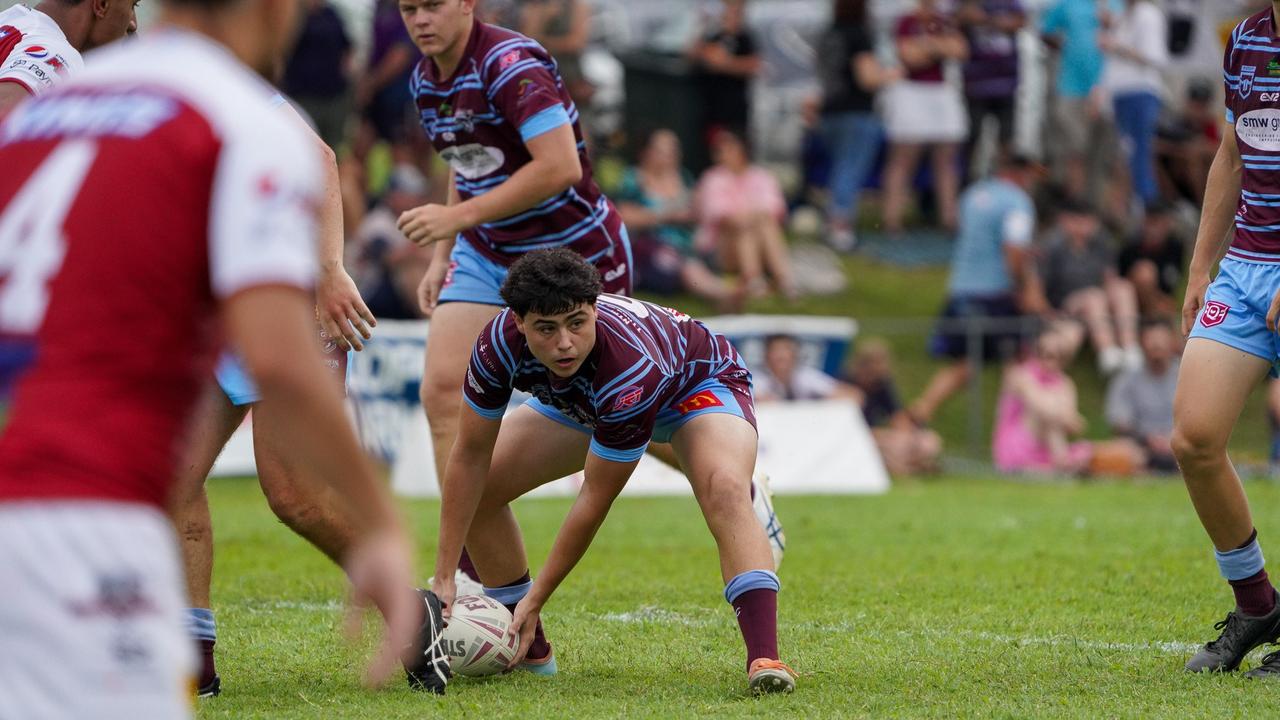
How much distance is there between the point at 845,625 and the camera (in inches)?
249

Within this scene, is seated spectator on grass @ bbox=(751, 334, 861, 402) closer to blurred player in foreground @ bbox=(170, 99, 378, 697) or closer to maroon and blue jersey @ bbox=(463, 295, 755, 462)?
maroon and blue jersey @ bbox=(463, 295, 755, 462)

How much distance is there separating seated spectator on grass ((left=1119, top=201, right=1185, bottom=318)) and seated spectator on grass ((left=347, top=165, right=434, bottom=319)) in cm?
713

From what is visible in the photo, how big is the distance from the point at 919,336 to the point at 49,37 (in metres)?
12.5

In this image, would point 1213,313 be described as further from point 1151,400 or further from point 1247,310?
point 1151,400

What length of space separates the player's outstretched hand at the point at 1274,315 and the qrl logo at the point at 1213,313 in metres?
0.19

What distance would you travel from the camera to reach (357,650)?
576 centimetres

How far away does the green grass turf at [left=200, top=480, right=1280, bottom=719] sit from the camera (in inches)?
192

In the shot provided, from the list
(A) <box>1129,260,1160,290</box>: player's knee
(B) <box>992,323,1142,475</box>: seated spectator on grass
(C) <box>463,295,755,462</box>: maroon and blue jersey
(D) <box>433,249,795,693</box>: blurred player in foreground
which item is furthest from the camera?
(A) <box>1129,260,1160,290</box>: player's knee

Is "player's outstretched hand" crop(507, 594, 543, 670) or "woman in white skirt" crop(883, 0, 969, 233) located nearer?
"player's outstretched hand" crop(507, 594, 543, 670)

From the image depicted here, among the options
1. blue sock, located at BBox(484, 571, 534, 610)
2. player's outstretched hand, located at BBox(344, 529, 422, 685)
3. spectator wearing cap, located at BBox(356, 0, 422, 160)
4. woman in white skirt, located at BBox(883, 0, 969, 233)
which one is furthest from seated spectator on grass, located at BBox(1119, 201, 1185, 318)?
player's outstretched hand, located at BBox(344, 529, 422, 685)

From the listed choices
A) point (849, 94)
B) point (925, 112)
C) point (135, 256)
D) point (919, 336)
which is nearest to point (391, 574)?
point (135, 256)

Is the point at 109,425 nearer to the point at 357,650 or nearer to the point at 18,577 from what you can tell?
the point at 18,577

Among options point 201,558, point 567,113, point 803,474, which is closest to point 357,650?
point 201,558

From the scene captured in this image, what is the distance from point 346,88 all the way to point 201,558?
11.2 m
